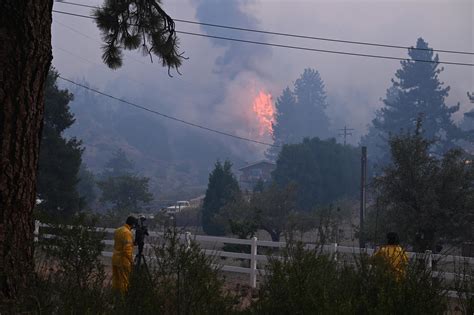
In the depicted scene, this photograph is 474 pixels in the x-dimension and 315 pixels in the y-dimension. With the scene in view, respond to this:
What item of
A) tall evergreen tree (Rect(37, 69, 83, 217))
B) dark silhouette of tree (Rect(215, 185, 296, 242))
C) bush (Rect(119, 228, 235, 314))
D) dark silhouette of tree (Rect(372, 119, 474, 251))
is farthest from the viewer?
dark silhouette of tree (Rect(215, 185, 296, 242))

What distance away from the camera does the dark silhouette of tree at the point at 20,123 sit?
5.02 metres

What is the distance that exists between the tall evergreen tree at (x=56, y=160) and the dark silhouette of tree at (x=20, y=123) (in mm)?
25028

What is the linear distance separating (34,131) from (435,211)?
1742 cm

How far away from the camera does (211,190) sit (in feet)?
165

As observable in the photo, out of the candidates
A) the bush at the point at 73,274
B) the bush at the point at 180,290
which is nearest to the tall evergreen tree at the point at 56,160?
the bush at the point at 73,274

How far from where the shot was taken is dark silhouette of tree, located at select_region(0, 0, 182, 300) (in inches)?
197

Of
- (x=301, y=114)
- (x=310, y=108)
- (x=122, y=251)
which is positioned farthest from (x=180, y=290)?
(x=310, y=108)

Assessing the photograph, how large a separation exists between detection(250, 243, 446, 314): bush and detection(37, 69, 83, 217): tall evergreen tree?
25185 millimetres

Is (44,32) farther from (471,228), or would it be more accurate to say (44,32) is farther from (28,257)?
(471,228)

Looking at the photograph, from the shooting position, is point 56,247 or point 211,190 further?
point 211,190

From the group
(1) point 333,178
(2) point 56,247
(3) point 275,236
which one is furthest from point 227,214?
(2) point 56,247

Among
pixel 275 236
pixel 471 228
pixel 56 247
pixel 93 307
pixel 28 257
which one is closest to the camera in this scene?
pixel 93 307

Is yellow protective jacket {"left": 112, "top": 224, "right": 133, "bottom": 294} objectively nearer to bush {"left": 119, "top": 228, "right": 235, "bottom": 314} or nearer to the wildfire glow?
bush {"left": 119, "top": 228, "right": 235, "bottom": 314}

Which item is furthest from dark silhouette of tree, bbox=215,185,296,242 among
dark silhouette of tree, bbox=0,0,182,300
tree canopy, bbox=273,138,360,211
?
dark silhouette of tree, bbox=0,0,182,300
